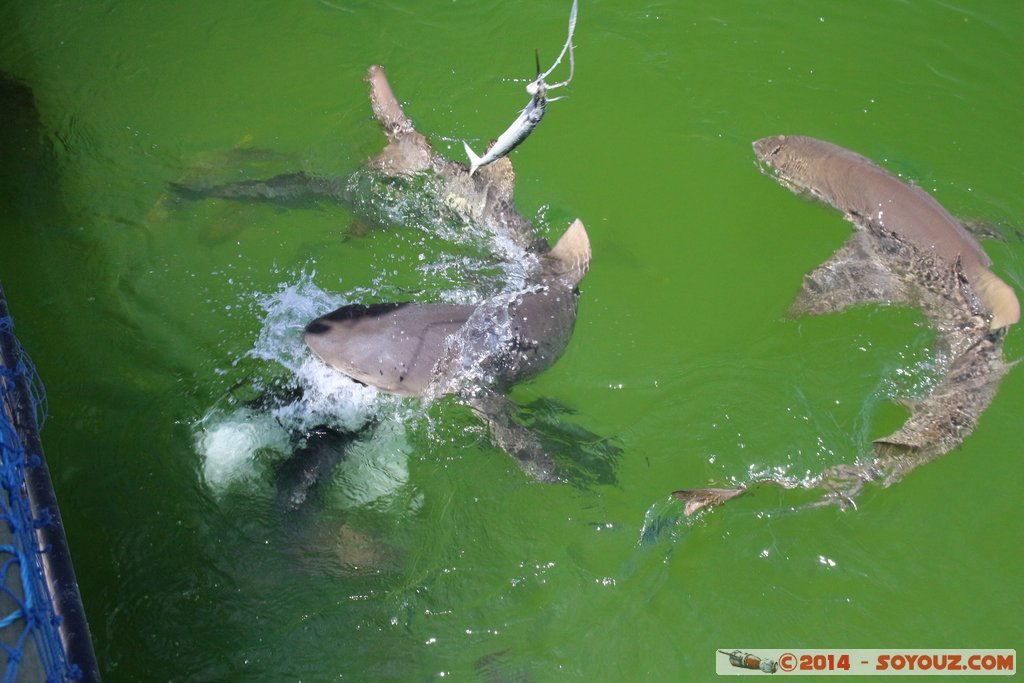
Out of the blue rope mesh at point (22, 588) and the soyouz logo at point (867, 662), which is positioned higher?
the blue rope mesh at point (22, 588)

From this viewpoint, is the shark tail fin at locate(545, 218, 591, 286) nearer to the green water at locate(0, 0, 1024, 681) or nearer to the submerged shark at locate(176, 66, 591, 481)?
the submerged shark at locate(176, 66, 591, 481)

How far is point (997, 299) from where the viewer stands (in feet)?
16.5

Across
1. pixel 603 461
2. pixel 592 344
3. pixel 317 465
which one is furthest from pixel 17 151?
pixel 603 461

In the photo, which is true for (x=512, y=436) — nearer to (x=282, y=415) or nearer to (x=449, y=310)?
(x=449, y=310)

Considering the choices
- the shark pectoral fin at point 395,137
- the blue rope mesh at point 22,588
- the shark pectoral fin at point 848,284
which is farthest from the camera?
the shark pectoral fin at point 395,137

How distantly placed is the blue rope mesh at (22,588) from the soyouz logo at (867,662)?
291 centimetres

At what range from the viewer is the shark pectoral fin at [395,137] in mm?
5641

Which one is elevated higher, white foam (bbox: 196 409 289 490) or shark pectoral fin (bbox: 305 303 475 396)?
shark pectoral fin (bbox: 305 303 475 396)

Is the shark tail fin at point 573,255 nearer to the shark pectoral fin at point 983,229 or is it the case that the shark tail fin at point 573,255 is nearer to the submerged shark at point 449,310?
the submerged shark at point 449,310

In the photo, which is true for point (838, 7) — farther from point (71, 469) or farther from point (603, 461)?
point (71, 469)

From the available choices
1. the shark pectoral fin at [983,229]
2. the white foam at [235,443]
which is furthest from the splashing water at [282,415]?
the shark pectoral fin at [983,229]

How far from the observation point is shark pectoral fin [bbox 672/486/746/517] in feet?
13.4

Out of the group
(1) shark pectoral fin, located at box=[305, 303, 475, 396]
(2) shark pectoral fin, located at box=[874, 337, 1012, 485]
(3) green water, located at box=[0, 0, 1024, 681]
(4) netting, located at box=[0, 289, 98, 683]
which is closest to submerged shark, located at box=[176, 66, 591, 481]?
(1) shark pectoral fin, located at box=[305, 303, 475, 396]

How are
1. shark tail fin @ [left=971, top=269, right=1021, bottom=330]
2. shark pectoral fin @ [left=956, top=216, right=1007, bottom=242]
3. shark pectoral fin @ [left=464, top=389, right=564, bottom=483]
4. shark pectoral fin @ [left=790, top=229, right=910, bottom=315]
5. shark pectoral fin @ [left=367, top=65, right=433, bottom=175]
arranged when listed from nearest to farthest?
shark pectoral fin @ [left=464, top=389, right=564, bottom=483]
shark tail fin @ [left=971, top=269, right=1021, bottom=330]
shark pectoral fin @ [left=790, top=229, right=910, bottom=315]
shark pectoral fin @ [left=367, top=65, right=433, bottom=175]
shark pectoral fin @ [left=956, top=216, right=1007, bottom=242]
